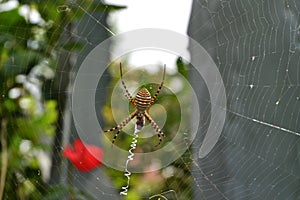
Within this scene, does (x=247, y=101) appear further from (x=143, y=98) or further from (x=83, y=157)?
(x=83, y=157)

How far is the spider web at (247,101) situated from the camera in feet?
5.43

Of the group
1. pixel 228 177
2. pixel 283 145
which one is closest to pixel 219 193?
pixel 228 177

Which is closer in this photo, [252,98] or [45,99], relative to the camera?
[252,98]

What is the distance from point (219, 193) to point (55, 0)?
34.0 inches

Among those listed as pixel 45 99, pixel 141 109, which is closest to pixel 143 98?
pixel 141 109

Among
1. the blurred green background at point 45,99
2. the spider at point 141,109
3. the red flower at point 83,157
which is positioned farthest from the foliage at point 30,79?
the spider at point 141,109

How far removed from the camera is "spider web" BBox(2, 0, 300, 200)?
1.66 m

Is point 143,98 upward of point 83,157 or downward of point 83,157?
upward

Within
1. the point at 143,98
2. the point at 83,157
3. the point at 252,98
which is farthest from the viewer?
the point at 143,98

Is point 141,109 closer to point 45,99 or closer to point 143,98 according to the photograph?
point 143,98

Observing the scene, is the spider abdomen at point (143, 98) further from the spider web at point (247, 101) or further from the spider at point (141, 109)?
the spider web at point (247, 101)

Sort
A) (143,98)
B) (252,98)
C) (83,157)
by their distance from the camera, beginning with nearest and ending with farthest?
(83,157) → (252,98) → (143,98)

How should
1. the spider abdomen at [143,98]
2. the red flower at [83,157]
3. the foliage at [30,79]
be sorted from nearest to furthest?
the red flower at [83,157] < the foliage at [30,79] < the spider abdomen at [143,98]

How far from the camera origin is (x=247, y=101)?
182 centimetres
